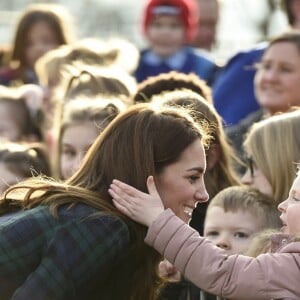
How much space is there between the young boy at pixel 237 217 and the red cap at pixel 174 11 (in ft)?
11.3

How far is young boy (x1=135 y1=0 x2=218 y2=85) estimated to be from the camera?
10.1 metres

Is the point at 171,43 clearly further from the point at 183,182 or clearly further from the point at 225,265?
the point at 225,265

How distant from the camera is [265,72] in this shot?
881 cm

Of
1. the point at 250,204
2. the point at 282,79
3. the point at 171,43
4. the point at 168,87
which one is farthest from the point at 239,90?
the point at 250,204

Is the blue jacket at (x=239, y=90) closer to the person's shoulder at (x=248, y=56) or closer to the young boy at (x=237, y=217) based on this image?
the person's shoulder at (x=248, y=56)

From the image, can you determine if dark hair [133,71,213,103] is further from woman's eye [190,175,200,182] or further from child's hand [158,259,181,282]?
woman's eye [190,175,200,182]

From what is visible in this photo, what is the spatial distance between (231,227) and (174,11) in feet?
12.2

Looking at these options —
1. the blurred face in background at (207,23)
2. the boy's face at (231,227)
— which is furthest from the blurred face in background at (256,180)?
the blurred face in background at (207,23)

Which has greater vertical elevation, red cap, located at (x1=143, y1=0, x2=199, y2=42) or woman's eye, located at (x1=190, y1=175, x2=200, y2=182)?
woman's eye, located at (x1=190, y1=175, x2=200, y2=182)

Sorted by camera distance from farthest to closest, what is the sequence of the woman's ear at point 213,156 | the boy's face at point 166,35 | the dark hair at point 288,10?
the boy's face at point 166,35 → the dark hair at point 288,10 → the woman's ear at point 213,156

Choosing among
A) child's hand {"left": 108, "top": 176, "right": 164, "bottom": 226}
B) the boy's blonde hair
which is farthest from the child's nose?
child's hand {"left": 108, "top": 176, "right": 164, "bottom": 226}


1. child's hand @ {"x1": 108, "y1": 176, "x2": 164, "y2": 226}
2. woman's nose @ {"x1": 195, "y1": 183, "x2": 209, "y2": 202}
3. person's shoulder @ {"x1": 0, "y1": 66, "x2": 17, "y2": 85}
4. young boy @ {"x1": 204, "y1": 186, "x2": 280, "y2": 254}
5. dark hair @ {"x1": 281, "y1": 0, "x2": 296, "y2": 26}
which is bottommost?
person's shoulder @ {"x1": 0, "y1": 66, "x2": 17, "y2": 85}

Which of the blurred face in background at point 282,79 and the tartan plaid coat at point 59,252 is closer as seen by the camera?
the tartan plaid coat at point 59,252

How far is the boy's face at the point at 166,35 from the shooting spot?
10.3 m
